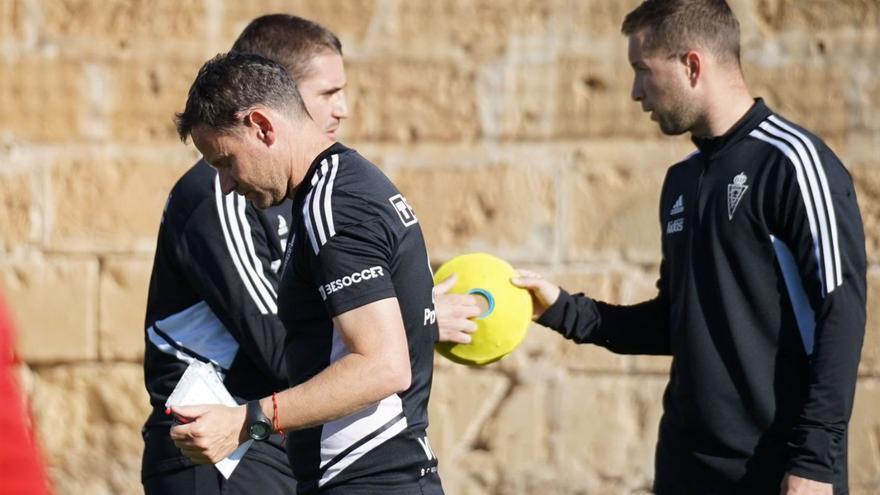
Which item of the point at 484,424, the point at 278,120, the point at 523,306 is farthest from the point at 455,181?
the point at 278,120

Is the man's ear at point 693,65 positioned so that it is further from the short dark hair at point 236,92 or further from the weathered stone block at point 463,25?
the weathered stone block at point 463,25

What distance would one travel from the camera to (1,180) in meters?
6.20

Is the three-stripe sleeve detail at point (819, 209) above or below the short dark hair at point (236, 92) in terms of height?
below

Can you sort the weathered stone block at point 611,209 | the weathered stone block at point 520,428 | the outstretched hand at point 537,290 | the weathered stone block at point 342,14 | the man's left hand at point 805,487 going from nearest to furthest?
the man's left hand at point 805,487
the outstretched hand at point 537,290
the weathered stone block at point 611,209
the weathered stone block at point 520,428
the weathered stone block at point 342,14

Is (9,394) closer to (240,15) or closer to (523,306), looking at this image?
(523,306)

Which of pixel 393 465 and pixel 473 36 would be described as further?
pixel 473 36

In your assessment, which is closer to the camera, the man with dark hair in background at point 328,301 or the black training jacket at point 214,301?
the man with dark hair in background at point 328,301

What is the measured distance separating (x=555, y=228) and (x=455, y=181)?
0.44m

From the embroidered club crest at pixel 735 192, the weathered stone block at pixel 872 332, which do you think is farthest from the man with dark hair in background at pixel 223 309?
the weathered stone block at pixel 872 332

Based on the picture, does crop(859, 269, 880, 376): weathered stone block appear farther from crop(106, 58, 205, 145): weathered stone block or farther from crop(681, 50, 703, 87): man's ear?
crop(106, 58, 205, 145): weathered stone block

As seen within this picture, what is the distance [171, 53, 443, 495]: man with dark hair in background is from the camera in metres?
3.23

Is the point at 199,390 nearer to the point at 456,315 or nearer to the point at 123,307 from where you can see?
the point at 456,315

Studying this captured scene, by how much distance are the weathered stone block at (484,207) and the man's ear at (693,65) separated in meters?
1.66

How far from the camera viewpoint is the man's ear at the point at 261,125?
342cm
